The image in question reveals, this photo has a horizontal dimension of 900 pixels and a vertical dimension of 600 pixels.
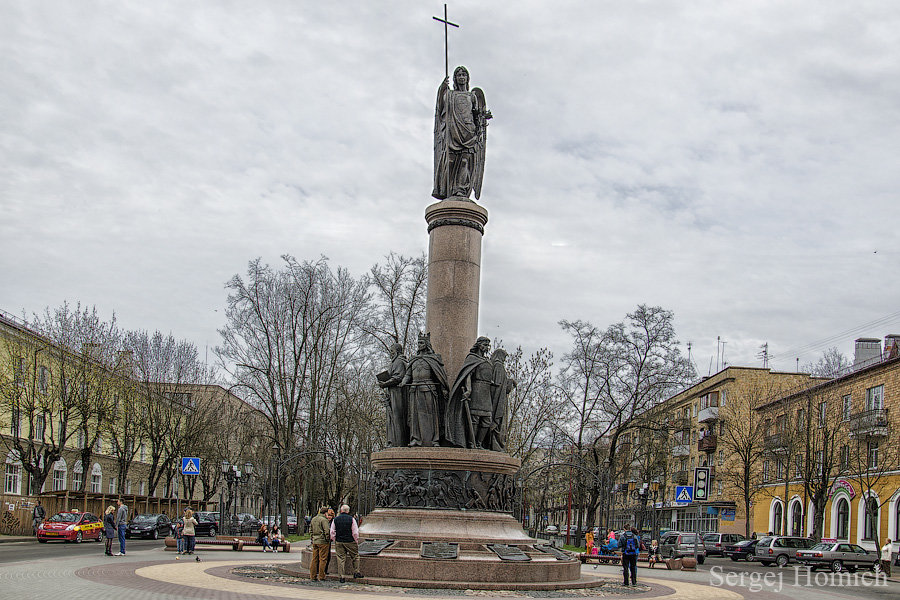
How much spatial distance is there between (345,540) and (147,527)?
2882 cm

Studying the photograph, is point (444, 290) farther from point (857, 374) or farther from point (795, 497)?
point (795, 497)

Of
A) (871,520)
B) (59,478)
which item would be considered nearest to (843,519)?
(871,520)

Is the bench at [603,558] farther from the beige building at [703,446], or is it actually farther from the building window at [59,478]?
the building window at [59,478]

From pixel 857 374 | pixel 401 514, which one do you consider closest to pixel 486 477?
pixel 401 514

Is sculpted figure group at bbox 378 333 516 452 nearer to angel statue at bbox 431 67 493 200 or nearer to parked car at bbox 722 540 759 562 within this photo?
angel statue at bbox 431 67 493 200

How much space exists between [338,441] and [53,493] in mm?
13405

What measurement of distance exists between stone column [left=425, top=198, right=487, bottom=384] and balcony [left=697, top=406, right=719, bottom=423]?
176 ft

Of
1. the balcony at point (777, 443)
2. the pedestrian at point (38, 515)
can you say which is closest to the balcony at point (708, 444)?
the balcony at point (777, 443)

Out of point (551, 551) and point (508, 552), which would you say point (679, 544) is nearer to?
point (551, 551)

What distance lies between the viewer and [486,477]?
57.1 feet

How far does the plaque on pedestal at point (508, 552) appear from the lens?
15773 millimetres

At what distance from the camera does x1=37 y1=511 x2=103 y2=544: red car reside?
34750 millimetres

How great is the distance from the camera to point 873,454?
46.1m

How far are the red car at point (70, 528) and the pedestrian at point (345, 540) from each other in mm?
23368
